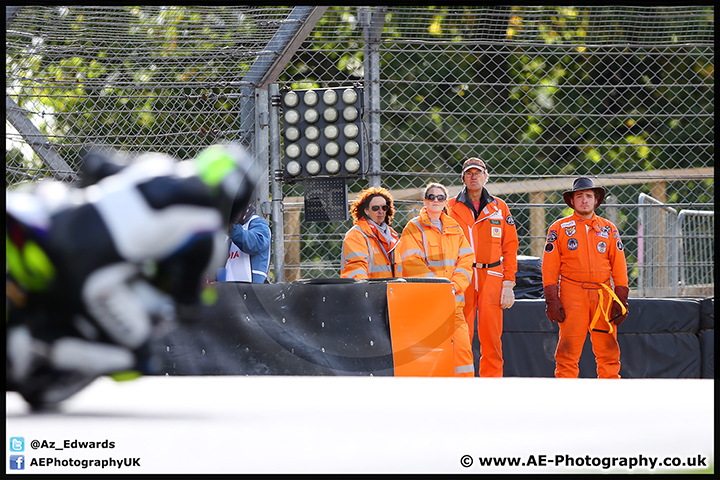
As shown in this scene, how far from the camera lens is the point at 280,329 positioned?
3.60 meters

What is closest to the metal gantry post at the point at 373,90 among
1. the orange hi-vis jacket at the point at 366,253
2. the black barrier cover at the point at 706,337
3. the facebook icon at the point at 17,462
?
the orange hi-vis jacket at the point at 366,253

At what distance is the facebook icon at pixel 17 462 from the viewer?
1.40 metres

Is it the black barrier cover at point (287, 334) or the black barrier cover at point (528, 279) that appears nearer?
the black barrier cover at point (287, 334)

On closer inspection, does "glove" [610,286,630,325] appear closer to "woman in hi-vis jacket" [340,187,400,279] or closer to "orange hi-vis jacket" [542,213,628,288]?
"orange hi-vis jacket" [542,213,628,288]

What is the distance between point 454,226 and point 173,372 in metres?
1.83

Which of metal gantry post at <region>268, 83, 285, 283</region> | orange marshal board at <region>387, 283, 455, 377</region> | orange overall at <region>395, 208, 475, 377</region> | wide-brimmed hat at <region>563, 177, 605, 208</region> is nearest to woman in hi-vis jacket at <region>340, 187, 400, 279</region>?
orange overall at <region>395, 208, 475, 377</region>

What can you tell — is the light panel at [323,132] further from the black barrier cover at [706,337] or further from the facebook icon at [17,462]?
the facebook icon at [17,462]

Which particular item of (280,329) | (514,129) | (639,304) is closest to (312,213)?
(280,329)

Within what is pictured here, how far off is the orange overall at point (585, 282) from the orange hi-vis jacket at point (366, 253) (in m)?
0.97

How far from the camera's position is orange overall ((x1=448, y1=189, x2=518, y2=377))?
4684 mm

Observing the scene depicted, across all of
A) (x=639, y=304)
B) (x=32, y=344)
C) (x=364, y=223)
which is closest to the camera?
(x=32, y=344)

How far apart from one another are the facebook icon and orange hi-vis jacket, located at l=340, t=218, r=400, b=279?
118 inches

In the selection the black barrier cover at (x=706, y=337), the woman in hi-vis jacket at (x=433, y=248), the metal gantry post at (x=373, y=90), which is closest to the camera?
the woman in hi-vis jacket at (x=433, y=248)

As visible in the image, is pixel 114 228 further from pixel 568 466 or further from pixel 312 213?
pixel 312 213
